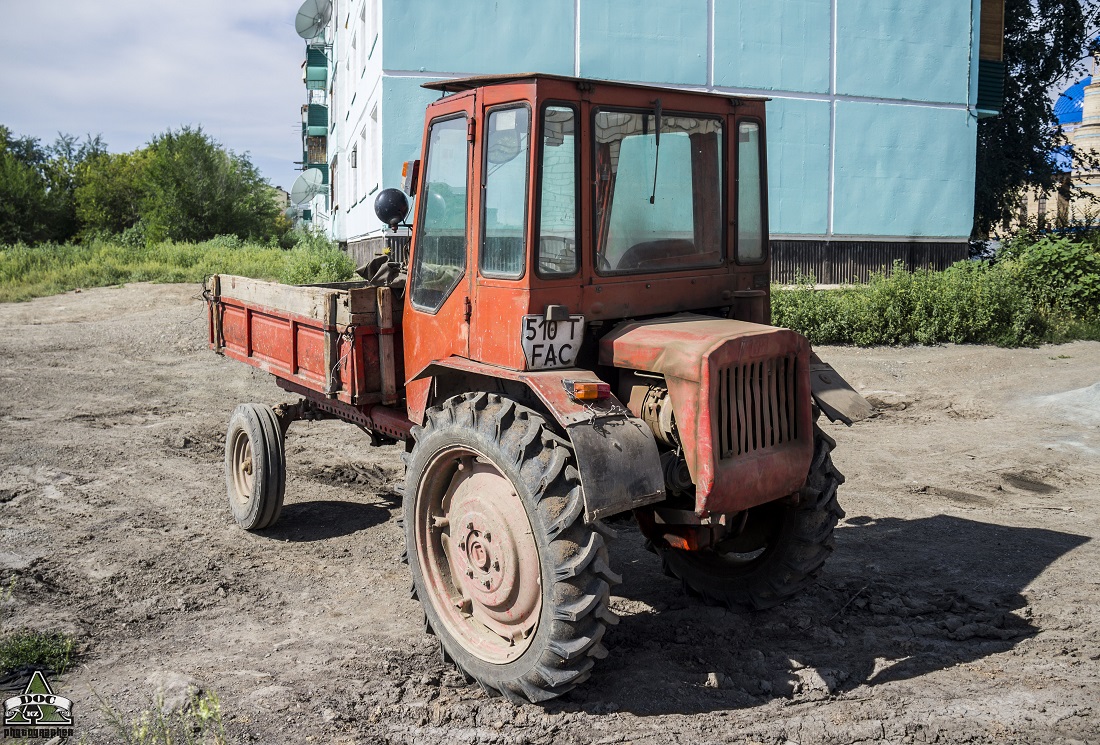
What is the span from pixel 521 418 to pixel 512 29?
12.9 metres

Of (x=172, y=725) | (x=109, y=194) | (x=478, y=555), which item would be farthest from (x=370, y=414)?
(x=109, y=194)

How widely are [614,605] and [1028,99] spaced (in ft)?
63.7

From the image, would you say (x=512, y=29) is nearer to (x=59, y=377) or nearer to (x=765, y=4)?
(x=765, y=4)

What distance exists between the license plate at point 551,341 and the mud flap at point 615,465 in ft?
1.56

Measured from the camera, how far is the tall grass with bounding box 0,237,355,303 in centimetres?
1677

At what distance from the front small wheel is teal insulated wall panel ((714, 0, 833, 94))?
12.3m

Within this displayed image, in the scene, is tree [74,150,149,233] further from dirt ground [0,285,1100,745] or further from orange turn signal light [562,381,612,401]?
orange turn signal light [562,381,612,401]

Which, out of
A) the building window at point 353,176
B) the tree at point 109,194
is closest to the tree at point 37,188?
the tree at point 109,194

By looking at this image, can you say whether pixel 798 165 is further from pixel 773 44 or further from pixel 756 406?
pixel 756 406

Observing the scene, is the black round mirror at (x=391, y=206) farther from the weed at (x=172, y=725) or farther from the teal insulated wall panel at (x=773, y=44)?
the teal insulated wall panel at (x=773, y=44)

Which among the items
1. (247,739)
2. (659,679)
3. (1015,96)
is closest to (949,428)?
(659,679)

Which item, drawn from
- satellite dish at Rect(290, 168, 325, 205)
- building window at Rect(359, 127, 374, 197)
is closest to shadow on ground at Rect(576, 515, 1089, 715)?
building window at Rect(359, 127, 374, 197)

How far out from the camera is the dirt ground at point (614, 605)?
3.83 meters

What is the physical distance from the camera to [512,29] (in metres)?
15.2
